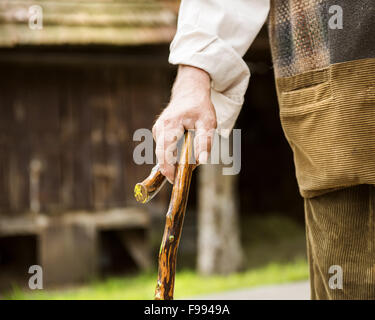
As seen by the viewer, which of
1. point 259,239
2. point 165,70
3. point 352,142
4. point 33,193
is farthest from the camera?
point 259,239

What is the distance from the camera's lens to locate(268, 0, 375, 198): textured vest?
4.65 feet

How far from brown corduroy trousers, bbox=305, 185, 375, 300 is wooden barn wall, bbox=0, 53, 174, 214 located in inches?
187

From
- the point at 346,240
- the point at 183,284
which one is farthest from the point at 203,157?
the point at 183,284

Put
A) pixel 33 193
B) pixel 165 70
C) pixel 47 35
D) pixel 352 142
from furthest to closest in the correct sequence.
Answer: pixel 165 70, pixel 33 193, pixel 47 35, pixel 352 142

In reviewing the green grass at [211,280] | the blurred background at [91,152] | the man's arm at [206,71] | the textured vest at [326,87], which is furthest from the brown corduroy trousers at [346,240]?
the blurred background at [91,152]

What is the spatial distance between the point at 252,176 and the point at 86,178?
15.2 ft

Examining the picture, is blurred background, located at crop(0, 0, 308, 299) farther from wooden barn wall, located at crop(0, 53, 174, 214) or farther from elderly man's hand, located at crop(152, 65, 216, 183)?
elderly man's hand, located at crop(152, 65, 216, 183)

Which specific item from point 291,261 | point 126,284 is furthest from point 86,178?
point 291,261

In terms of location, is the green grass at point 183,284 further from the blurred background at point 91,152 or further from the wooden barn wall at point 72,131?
the wooden barn wall at point 72,131

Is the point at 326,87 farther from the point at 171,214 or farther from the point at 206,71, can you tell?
the point at 171,214

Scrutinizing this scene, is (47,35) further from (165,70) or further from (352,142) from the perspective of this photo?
(352,142)

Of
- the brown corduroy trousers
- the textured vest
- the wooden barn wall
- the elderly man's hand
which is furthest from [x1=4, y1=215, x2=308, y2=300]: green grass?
the elderly man's hand

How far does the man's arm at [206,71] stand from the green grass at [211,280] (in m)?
3.35

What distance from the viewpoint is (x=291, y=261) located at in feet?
22.0
